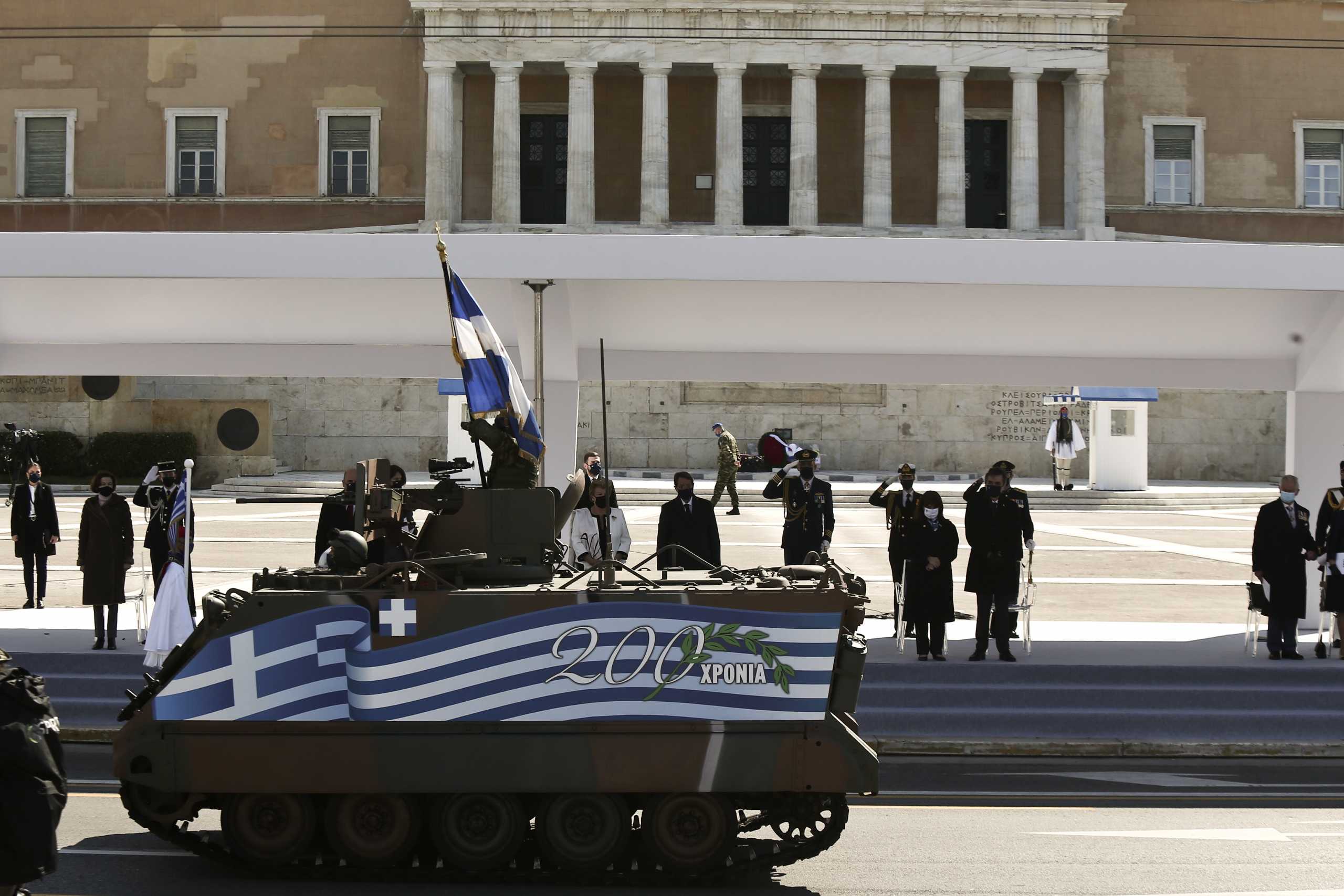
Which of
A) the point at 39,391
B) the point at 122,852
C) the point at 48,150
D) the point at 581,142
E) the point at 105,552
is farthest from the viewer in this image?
the point at 48,150

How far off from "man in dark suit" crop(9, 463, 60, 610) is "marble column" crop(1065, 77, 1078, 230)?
36.8 m

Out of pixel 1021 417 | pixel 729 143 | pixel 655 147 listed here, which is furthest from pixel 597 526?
pixel 729 143

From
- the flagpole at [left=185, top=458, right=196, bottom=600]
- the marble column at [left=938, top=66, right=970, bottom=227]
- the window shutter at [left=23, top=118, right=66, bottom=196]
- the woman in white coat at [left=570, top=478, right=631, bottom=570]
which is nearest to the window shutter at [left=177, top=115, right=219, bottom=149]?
the window shutter at [left=23, top=118, right=66, bottom=196]

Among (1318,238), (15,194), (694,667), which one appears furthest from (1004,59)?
(694,667)

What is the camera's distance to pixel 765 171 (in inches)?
1879

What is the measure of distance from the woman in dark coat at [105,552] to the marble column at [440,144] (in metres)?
32.0

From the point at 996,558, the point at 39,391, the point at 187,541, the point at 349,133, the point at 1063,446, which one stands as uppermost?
the point at 349,133

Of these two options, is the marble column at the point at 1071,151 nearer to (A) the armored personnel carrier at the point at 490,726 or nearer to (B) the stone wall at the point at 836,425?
(B) the stone wall at the point at 836,425

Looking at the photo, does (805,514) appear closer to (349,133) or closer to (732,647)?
(732,647)

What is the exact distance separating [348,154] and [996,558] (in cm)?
3853

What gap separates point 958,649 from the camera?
13.6 metres

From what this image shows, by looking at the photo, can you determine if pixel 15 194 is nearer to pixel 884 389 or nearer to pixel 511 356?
pixel 884 389

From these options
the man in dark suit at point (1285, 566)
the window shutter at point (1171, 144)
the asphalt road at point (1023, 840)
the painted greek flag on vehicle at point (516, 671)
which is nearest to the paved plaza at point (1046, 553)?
the man in dark suit at point (1285, 566)

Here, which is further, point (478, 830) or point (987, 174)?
point (987, 174)
